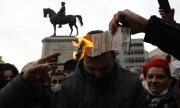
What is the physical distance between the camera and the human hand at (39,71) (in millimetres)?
2390

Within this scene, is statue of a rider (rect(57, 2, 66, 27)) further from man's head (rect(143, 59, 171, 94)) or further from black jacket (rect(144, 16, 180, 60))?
black jacket (rect(144, 16, 180, 60))

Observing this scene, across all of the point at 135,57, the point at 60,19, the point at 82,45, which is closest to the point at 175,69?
the point at 82,45

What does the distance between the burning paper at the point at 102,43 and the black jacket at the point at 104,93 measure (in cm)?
20

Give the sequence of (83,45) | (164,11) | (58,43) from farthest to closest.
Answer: (58,43), (164,11), (83,45)

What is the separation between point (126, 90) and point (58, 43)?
20.9 m

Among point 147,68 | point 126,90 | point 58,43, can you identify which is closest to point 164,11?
point 126,90

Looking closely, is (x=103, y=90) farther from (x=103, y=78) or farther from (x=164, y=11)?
(x=164, y=11)

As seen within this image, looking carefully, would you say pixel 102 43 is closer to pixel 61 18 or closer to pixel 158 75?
pixel 158 75

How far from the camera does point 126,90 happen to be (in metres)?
2.61

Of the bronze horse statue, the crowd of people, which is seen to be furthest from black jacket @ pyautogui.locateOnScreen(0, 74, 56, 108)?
the bronze horse statue

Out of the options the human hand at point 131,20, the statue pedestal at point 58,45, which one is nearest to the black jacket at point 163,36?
the human hand at point 131,20

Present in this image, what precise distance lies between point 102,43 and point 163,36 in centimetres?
56

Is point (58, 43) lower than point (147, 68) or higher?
lower

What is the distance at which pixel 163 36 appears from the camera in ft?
6.45
